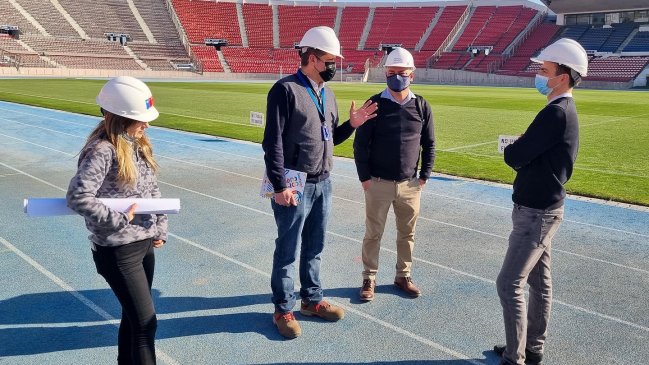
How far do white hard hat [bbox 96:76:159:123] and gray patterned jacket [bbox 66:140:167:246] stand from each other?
0.20 metres

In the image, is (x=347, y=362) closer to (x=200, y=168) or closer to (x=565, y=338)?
(x=565, y=338)

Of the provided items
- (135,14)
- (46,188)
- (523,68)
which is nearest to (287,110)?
(46,188)

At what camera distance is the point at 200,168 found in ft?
36.7

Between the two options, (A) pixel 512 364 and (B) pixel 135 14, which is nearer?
(A) pixel 512 364

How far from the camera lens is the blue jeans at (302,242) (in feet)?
14.3

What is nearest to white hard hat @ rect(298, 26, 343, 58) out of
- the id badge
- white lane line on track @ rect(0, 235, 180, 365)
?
the id badge

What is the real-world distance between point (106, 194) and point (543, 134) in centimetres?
274

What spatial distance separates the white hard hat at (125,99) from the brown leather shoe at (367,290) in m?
2.75

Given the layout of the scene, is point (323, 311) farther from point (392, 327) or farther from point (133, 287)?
point (133, 287)

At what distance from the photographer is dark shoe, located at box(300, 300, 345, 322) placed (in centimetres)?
465

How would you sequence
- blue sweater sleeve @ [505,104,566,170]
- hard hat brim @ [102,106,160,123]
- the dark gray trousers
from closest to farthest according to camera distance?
1. hard hat brim @ [102,106,160,123]
2. blue sweater sleeve @ [505,104,566,170]
3. the dark gray trousers

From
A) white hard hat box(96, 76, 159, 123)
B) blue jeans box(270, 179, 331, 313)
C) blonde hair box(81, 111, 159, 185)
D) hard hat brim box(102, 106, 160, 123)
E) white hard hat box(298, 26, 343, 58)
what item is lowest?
blue jeans box(270, 179, 331, 313)

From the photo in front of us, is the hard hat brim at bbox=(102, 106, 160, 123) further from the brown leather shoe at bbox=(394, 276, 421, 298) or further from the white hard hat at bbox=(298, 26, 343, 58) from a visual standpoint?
the brown leather shoe at bbox=(394, 276, 421, 298)

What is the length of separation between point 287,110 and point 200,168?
7.42 metres
